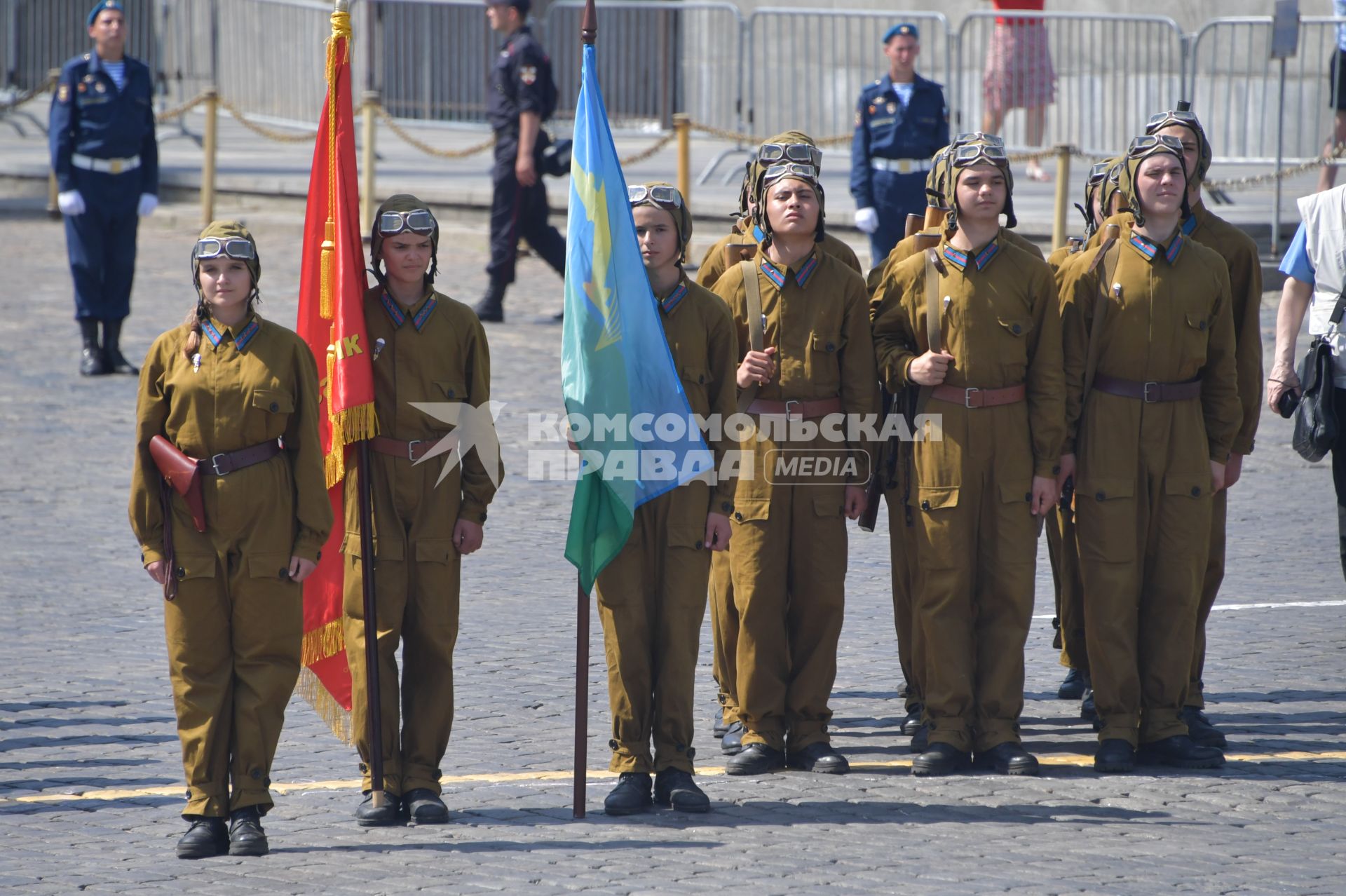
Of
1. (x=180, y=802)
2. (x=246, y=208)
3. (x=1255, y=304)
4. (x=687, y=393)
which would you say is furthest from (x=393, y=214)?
(x=246, y=208)

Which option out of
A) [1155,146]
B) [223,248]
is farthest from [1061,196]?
[223,248]

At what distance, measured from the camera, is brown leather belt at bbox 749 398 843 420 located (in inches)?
269

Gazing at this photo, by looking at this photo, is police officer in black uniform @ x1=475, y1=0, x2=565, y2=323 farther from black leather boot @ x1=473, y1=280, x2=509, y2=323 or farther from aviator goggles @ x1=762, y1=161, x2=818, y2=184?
aviator goggles @ x1=762, y1=161, x2=818, y2=184

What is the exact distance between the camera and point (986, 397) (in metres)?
6.68

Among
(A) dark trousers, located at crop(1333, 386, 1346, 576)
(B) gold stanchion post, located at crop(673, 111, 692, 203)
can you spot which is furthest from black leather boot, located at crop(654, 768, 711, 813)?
(B) gold stanchion post, located at crop(673, 111, 692, 203)

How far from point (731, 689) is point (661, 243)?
67.7 inches

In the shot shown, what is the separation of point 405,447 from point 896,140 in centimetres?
829

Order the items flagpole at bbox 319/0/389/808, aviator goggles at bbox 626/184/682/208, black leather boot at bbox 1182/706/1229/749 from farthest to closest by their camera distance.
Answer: black leather boot at bbox 1182/706/1229/749 < aviator goggles at bbox 626/184/682/208 < flagpole at bbox 319/0/389/808

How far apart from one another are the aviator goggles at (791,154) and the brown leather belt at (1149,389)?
132 cm

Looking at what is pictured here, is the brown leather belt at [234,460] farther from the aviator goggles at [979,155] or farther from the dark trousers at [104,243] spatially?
the dark trousers at [104,243]

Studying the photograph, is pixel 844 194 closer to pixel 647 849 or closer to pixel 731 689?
pixel 731 689

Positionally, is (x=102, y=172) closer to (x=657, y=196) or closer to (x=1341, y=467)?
(x=657, y=196)

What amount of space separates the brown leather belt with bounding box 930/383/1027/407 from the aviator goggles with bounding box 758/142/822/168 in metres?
1.00

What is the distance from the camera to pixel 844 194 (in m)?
18.0
